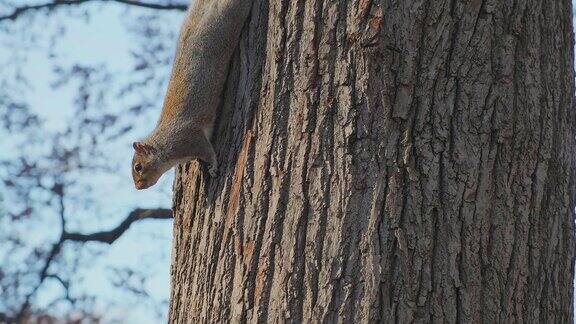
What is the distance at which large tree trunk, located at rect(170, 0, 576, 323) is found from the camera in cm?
184

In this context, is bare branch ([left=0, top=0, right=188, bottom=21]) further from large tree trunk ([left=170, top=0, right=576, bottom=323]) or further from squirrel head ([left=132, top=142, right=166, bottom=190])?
large tree trunk ([left=170, top=0, right=576, bottom=323])

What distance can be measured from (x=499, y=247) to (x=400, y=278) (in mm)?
249

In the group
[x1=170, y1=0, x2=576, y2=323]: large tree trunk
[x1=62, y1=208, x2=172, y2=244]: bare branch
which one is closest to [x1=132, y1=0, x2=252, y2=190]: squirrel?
[x1=170, y1=0, x2=576, y2=323]: large tree trunk

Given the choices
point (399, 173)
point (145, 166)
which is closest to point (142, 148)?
point (145, 166)

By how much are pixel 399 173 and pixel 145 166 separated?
137 centimetres

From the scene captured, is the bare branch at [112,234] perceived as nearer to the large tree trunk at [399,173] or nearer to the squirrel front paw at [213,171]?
the squirrel front paw at [213,171]

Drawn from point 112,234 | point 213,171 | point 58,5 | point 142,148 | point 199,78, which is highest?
point 58,5

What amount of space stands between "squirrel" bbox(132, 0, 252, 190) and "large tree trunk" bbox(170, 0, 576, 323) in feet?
0.50

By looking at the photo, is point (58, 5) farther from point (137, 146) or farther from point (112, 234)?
point (137, 146)

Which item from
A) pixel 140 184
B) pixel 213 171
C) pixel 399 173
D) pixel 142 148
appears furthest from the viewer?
pixel 140 184

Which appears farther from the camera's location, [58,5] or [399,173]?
[58,5]

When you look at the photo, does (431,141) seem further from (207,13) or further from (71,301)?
(71,301)

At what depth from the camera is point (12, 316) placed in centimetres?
664

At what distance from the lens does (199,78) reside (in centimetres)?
218
